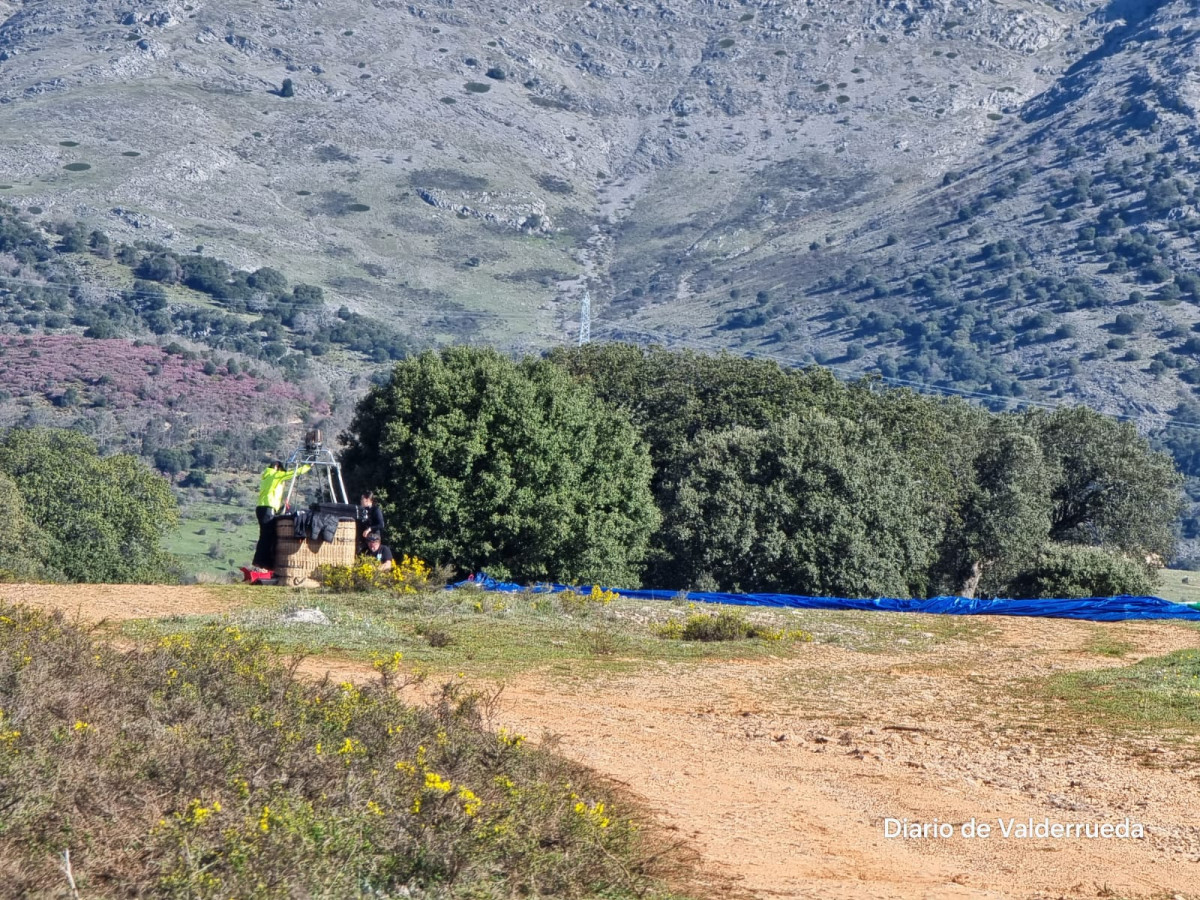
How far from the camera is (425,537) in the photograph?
92.9ft

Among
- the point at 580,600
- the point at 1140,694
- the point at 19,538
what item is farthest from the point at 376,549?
the point at 19,538

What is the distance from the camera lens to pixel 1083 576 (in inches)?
1217

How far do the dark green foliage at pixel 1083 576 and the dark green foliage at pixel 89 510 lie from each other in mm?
22276

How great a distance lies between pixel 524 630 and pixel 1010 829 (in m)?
8.54

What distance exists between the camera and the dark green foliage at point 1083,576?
30625mm

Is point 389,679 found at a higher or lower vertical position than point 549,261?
lower

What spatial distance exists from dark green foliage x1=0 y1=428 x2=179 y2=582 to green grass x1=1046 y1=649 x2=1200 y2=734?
2761 centimetres

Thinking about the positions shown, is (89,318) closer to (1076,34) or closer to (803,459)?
(803,459)

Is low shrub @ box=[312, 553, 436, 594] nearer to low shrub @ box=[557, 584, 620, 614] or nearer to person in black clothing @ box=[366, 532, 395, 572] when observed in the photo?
person in black clothing @ box=[366, 532, 395, 572]

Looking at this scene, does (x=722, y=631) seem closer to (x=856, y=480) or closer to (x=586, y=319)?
(x=856, y=480)

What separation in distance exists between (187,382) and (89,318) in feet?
66.9

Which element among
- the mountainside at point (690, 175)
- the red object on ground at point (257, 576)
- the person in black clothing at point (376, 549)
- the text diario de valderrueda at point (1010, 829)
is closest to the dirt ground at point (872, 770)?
the text diario de valderrueda at point (1010, 829)

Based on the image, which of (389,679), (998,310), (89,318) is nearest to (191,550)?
(389,679)

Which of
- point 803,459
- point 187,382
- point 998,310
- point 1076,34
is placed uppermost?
point 1076,34
